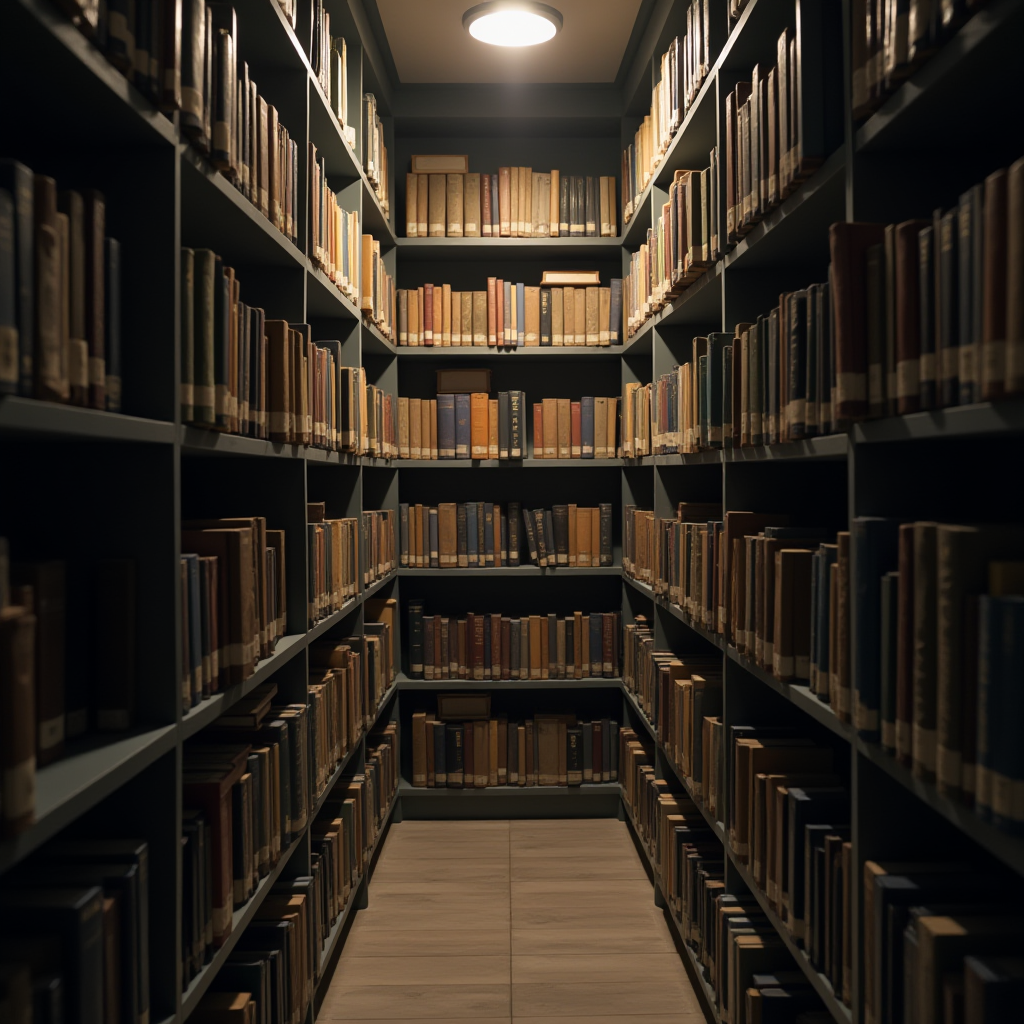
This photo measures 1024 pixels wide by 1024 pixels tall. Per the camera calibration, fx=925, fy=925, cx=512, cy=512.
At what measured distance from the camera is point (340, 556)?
296 centimetres

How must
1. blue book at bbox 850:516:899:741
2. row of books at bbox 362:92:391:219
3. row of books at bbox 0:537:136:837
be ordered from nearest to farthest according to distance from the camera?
1. row of books at bbox 0:537:136:837
2. blue book at bbox 850:516:899:741
3. row of books at bbox 362:92:391:219

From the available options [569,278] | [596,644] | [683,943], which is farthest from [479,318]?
[683,943]

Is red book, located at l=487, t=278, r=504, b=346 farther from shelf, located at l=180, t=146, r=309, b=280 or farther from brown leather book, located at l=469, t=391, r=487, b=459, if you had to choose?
shelf, located at l=180, t=146, r=309, b=280

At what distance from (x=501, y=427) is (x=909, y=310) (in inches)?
117

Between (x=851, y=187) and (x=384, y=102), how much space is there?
124 inches

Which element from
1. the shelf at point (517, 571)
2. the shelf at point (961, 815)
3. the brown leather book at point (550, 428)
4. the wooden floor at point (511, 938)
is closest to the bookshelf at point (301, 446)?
the shelf at point (961, 815)

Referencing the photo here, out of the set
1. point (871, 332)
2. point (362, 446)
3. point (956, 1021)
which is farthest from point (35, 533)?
point (362, 446)

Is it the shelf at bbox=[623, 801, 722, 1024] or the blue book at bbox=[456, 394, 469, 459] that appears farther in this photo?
the blue book at bbox=[456, 394, 469, 459]

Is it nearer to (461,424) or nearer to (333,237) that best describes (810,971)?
(333,237)

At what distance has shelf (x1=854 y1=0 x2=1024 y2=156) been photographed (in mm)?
1128

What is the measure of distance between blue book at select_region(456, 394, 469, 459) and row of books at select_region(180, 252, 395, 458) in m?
1.08

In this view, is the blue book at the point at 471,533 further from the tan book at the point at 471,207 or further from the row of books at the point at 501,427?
the tan book at the point at 471,207

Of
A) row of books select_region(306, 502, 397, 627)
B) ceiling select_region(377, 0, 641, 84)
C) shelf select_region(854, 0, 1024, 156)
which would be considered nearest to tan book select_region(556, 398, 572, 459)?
row of books select_region(306, 502, 397, 627)

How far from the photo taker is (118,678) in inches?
56.6
